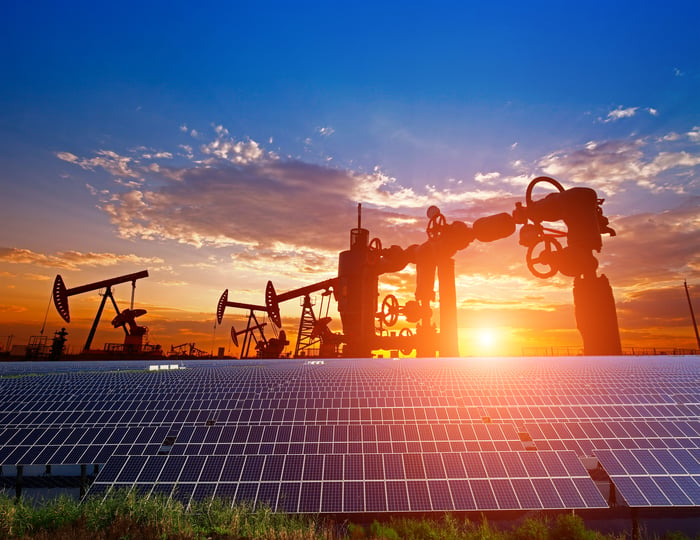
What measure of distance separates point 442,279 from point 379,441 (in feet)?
113

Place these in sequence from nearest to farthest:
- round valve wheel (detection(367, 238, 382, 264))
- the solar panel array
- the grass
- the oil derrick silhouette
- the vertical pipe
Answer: the grass → the solar panel array → the oil derrick silhouette → the vertical pipe → round valve wheel (detection(367, 238, 382, 264))

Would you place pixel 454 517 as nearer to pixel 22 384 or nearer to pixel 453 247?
pixel 22 384

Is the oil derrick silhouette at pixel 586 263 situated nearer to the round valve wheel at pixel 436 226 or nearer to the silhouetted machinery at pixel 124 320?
the round valve wheel at pixel 436 226

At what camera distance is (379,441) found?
1336 cm

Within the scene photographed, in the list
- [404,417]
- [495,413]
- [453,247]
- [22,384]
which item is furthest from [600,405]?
[453,247]

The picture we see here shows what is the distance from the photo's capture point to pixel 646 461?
41.7ft

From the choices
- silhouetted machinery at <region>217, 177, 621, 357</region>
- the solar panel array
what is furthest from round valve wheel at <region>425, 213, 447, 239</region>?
the solar panel array

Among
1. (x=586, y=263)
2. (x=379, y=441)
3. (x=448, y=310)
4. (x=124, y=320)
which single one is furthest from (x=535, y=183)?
(x=124, y=320)

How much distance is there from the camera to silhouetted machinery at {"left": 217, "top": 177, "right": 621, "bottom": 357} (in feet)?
108

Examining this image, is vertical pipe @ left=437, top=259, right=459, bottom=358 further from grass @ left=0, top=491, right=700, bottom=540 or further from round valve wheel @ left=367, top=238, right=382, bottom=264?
grass @ left=0, top=491, right=700, bottom=540

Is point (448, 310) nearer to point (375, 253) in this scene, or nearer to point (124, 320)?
point (375, 253)

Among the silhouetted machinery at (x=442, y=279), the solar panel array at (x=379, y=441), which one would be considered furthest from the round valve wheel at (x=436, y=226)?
the solar panel array at (x=379, y=441)

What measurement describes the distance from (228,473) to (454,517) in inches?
253

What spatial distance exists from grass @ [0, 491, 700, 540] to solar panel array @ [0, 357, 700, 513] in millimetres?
471
